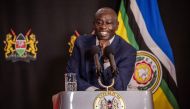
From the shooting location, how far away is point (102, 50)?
8.81 feet

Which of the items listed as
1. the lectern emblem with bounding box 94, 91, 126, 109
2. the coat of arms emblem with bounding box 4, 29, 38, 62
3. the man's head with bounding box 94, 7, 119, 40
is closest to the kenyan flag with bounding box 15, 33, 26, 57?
the coat of arms emblem with bounding box 4, 29, 38, 62

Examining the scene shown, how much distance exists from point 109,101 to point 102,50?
2.00 ft

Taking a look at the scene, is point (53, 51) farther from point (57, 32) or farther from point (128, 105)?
point (128, 105)

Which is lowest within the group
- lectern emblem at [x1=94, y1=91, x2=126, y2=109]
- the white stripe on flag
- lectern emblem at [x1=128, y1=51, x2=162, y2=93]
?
lectern emblem at [x1=94, y1=91, x2=126, y2=109]

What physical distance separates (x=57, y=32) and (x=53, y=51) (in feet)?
0.59

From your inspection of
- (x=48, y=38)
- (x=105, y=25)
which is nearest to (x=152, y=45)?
(x=48, y=38)

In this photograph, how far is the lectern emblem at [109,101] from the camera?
83.5 inches

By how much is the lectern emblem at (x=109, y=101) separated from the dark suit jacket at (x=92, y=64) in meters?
0.43

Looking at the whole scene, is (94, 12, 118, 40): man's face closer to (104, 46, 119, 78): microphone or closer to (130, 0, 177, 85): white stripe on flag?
(104, 46, 119, 78): microphone

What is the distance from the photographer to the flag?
3695 mm

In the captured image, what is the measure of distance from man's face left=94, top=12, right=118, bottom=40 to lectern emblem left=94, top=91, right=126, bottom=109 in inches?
29.3

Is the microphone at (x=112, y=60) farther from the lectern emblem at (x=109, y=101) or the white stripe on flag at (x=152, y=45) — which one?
the white stripe on flag at (x=152, y=45)

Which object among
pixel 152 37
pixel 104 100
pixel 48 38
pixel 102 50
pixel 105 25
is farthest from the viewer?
pixel 48 38

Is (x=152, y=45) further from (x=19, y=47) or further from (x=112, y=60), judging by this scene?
(x=112, y=60)
